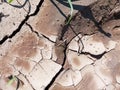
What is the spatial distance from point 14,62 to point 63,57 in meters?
→ 0.46

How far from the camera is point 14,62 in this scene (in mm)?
4047

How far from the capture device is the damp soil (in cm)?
402

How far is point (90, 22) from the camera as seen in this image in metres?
4.05

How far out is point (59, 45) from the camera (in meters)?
4.02

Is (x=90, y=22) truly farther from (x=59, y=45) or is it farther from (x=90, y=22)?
(x=59, y=45)

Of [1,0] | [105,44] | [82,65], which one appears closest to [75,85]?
[82,65]

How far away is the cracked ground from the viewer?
394 centimetres

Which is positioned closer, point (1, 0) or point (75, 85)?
point (75, 85)

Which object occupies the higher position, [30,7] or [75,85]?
[30,7]

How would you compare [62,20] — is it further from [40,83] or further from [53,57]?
[40,83]

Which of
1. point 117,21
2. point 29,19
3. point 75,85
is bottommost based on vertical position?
point 75,85

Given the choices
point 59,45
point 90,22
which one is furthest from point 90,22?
point 59,45

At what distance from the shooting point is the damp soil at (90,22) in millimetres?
4023

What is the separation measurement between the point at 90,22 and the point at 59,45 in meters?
0.36
